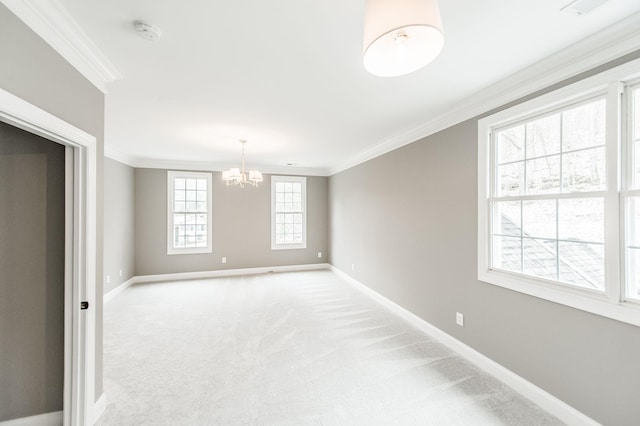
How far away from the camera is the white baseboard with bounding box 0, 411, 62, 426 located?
1.76 metres

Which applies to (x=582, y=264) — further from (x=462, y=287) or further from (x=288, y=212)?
(x=288, y=212)

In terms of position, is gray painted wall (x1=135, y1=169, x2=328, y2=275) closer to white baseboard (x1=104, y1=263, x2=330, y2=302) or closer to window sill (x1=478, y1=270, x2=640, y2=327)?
white baseboard (x1=104, y1=263, x2=330, y2=302)

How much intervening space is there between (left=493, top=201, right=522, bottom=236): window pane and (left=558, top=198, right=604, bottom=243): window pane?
1.12 ft

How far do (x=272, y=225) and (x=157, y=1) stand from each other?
5.35 meters

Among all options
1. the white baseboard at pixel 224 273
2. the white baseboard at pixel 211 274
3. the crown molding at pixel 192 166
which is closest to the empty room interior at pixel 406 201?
the crown molding at pixel 192 166

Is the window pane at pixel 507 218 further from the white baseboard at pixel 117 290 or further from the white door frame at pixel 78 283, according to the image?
the white baseboard at pixel 117 290

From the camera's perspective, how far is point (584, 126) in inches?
74.1

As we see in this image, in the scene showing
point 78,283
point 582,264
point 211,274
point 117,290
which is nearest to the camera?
point 78,283

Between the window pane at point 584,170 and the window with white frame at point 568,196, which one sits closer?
the window with white frame at point 568,196

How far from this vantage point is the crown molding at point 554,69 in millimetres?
1579

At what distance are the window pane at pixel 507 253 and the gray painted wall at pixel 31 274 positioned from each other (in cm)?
358

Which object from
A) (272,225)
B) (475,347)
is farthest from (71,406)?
(272,225)

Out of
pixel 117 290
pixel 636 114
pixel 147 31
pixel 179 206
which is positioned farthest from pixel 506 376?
pixel 179 206

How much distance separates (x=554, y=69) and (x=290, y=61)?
1.97 m
